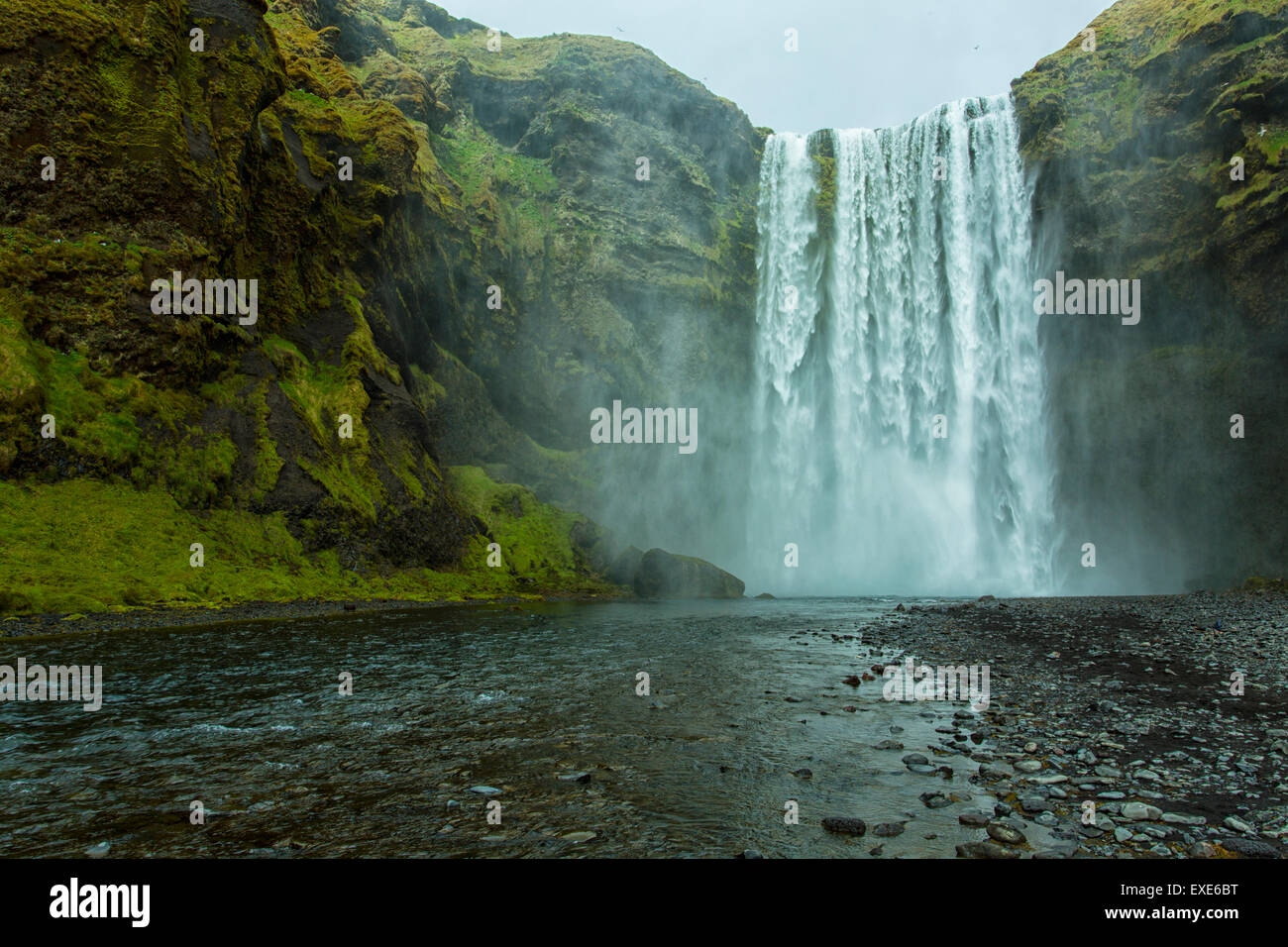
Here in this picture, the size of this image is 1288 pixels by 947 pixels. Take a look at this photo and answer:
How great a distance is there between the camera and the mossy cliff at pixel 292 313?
26.4 meters

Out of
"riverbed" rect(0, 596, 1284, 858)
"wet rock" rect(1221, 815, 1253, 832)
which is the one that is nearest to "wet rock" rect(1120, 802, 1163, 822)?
"riverbed" rect(0, 596, 1284, 858)

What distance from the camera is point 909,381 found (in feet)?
180

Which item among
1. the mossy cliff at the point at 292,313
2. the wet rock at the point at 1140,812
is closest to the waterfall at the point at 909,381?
the mossy cliff at the point at 292,313

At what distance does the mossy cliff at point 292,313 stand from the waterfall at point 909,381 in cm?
1109

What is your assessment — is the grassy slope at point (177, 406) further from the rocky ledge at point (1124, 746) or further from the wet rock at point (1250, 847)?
the wet rock at point (1250, 847)

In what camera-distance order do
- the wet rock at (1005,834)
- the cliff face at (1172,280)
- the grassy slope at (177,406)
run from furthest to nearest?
the cliff face at (1172,280), the grassy slope at (177,406), the wet rock at (1005,834)

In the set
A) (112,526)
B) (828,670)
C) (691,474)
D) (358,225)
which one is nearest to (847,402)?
(691,474)

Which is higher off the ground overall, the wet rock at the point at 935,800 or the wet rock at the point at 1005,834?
the wet rock at the point at 1005,834

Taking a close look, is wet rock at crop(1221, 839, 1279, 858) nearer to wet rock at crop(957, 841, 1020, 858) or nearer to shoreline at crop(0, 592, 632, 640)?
wet rock at crop(957, 841, 1020, 858)

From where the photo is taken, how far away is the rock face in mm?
45375

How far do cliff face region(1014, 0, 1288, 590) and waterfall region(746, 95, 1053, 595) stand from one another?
2637 mm

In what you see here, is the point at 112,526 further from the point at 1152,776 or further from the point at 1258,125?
the point at 1258,125
